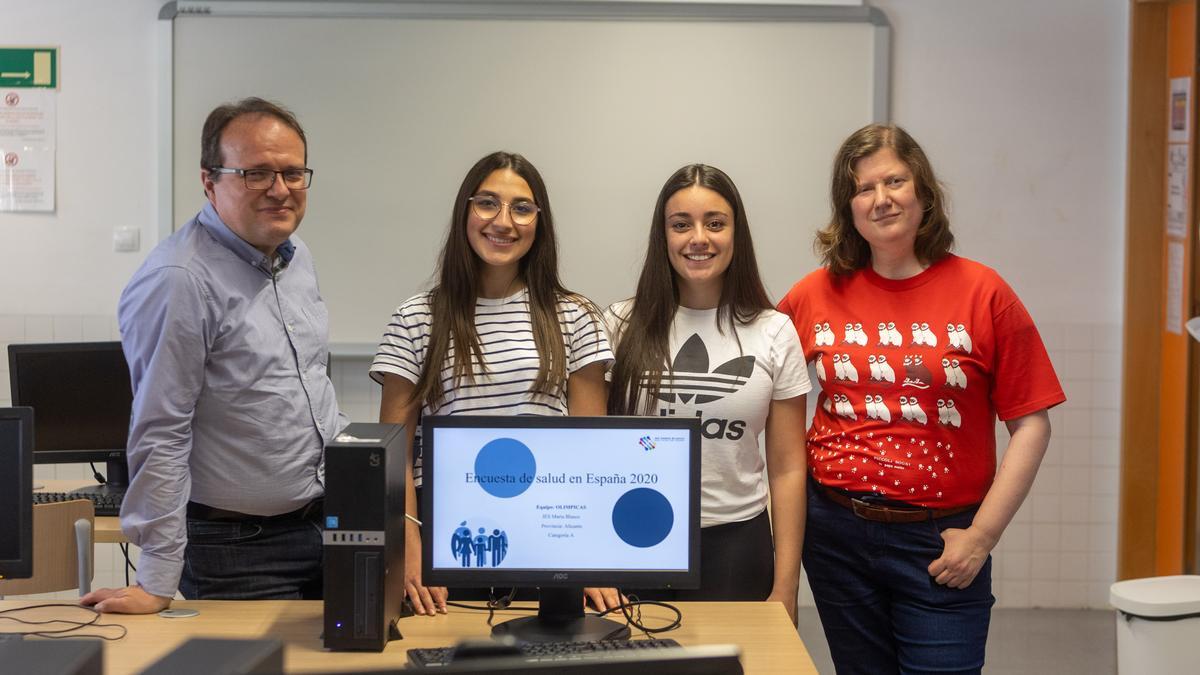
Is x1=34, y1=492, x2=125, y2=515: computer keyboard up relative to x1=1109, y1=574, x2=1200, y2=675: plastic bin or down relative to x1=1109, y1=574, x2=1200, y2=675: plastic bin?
up

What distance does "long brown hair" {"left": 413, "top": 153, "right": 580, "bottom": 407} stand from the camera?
7.82ft

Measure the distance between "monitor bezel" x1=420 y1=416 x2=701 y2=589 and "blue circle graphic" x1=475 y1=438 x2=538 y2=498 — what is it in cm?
5

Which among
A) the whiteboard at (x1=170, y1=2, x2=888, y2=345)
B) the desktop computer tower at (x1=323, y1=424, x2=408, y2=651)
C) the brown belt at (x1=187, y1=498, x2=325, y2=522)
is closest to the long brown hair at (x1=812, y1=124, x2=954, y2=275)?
the desktop computer tower at (x1=323, y1=424, x2=408, y2=651)

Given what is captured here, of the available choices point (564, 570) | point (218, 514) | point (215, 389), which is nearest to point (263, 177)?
point (215, 389)

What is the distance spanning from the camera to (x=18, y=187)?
448cm

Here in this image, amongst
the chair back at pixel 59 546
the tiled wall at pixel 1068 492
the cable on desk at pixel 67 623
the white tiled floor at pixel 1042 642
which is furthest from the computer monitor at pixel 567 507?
the tiled wall at pixel 1068 492

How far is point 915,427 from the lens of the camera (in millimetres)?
2383

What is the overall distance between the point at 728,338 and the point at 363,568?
943 mm

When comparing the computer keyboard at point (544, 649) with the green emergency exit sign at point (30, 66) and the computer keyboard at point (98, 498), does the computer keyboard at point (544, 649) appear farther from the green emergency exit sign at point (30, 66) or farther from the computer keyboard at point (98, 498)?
the green emergency exit sign at point (30, 66)

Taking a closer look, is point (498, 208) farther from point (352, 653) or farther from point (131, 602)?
point (131, 602)

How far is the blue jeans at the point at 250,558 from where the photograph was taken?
239 centimetres

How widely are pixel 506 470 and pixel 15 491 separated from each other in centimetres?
89

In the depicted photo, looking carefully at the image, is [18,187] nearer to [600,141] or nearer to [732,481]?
[600,141]

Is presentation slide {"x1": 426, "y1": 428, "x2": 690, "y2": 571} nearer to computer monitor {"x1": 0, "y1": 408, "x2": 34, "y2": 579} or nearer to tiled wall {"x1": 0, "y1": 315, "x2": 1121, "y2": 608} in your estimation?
computer monitor {"x1": 0, "y1": 408, "x2": 34, "y2": 579}
